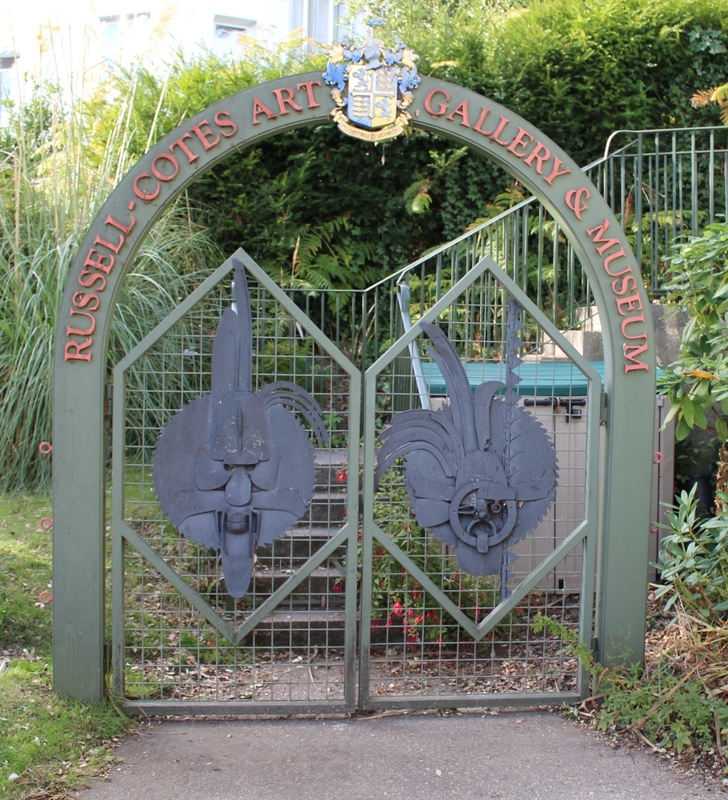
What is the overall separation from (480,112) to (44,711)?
318 cm

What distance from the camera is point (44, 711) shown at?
3564 millimetres

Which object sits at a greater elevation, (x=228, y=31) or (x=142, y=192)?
(x=228, y=31)

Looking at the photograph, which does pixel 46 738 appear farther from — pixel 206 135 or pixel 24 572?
pixel 206 135

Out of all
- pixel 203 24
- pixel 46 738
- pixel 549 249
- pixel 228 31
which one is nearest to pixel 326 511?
pixel 46 738

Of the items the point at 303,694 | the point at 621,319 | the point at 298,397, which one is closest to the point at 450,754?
the point at 303,694

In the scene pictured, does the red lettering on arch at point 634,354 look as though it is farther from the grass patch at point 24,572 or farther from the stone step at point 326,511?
the grass patch at point 24,572

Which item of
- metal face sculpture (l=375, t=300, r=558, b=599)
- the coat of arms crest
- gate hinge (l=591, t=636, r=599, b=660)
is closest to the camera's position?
the coat of arms crest

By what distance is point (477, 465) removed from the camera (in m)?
3.89

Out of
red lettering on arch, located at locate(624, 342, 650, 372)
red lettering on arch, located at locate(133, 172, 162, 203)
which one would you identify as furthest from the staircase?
red lettering on arch, located at locate(133, 172, 162, 203)

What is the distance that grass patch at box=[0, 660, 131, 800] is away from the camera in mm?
3131

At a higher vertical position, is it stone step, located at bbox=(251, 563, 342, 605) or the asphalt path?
stone step, located at bbox=(251, 563, 342, 605)

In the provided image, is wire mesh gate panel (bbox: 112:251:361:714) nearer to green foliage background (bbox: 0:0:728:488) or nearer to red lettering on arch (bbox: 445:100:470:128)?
red lettering on arch (bbox: 445:100:470:128)

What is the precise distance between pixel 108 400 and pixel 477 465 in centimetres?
168

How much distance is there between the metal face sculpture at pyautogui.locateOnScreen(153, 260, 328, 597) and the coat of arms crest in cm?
83
